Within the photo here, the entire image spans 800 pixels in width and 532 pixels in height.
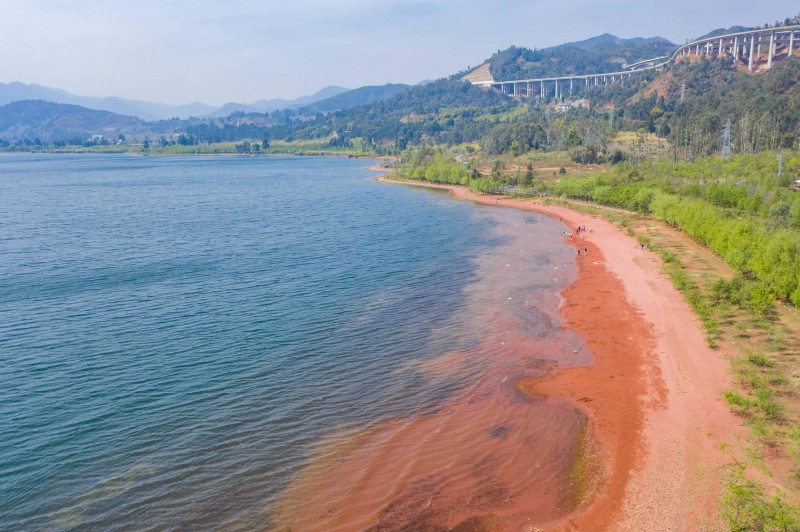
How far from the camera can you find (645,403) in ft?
112

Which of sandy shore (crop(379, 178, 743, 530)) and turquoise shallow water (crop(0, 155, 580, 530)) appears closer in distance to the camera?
sandy shore (crop(379, 178, 743, 530))

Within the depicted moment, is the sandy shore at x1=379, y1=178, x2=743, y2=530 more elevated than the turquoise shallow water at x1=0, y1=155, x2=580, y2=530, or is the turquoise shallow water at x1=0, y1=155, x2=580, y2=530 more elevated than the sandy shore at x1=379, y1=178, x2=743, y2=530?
the turquoise shallow water at x1=0, y1=155, x2=580, y2=530

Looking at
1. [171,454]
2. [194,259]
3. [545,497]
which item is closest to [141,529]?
[171,454]

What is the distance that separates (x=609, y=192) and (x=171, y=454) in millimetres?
100028

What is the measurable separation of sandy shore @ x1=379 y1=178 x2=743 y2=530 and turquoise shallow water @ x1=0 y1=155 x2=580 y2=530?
9.71 m

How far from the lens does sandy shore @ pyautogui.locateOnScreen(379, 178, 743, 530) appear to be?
2503cm

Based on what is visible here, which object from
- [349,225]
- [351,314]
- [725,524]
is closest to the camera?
[725,524]

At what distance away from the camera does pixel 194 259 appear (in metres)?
70.9

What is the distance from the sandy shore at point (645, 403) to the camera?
25031 mm

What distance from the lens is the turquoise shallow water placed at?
2728 centimetres

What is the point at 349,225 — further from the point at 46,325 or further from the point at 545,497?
the point at 545,497

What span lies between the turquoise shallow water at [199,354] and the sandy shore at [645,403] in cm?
971

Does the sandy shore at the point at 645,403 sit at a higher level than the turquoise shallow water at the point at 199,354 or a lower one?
lower

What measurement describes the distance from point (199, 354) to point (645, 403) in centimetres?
3167
